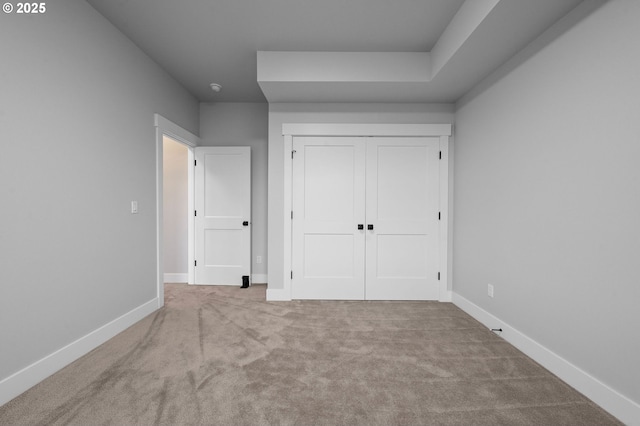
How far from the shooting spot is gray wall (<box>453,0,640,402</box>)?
1464 mm

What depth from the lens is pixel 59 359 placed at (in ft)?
6.15

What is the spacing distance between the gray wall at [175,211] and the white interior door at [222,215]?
0.34 m

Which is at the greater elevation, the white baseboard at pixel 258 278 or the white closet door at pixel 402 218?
the white closet door at pixel 402 218

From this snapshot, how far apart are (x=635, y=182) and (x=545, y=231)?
2.09 ft

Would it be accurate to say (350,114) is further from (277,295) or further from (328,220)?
(277,295)

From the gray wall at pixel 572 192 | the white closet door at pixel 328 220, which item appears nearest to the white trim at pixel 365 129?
the white closet door at pixel 328 220

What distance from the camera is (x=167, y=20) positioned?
229 centimetres

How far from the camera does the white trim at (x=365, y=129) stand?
10.8ft

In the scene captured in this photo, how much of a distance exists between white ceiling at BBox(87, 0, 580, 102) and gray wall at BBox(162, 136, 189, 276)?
1.48 meters

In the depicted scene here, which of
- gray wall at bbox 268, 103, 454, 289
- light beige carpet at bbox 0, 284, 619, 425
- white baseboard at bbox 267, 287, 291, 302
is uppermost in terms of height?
gray wall at bbox 268, 103, 454, 289

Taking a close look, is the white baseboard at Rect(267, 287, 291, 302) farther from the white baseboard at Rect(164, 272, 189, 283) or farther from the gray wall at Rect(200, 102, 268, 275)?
the white baseboard at Rect(164, 272, 189, 283)

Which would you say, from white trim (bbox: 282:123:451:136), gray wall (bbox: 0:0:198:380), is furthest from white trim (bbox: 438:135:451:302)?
gray wall (bbox: 0:0:198:380)

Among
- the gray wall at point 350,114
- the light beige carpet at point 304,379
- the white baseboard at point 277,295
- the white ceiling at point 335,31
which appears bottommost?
the light beige carpet at point 304,379

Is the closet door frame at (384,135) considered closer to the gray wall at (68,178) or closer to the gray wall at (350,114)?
the gray wall at (350,114)
